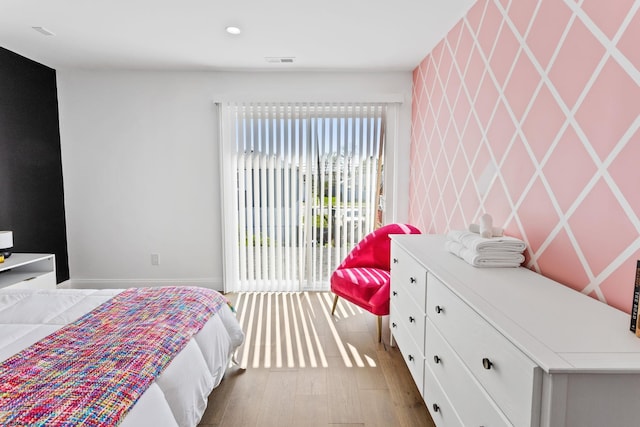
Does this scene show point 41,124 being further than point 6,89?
Yes

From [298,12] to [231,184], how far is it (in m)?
1.96

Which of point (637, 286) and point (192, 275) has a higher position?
point (637, 286)

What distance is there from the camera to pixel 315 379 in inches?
89.6

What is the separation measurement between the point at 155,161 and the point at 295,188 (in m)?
1.54

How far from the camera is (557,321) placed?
1051 mm

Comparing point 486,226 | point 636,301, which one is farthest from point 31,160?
point 636,301

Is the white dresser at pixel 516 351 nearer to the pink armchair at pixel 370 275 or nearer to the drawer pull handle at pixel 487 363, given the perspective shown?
the drawer pull handle at pixel 487 363

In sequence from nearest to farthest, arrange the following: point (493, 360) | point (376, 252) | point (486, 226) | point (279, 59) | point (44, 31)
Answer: point (493, 360) < point (486, 226) < point (44, 31) < point (376, 252) < point (279, 59)

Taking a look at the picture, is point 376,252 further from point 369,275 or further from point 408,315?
point 408,315

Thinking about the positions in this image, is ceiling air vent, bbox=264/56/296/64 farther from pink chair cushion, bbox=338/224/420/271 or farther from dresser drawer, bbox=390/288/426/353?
dresser drawer, bbox=390/288/426/353

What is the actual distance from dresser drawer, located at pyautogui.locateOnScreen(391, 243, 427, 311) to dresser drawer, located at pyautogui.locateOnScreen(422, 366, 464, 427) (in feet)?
1.15

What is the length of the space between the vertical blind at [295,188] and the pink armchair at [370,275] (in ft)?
2.39

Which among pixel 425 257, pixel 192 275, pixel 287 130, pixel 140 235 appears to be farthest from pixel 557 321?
pixel 140 235

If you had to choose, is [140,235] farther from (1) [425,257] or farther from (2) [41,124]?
(1) [425,257]
